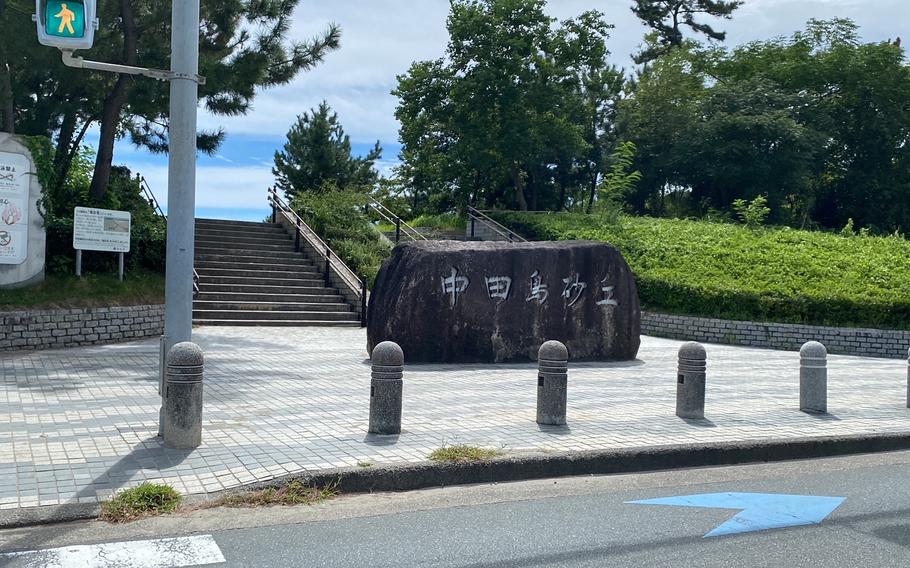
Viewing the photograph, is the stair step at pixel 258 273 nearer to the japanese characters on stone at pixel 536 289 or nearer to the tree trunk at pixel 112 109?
the tree trunk at pixel 112 109

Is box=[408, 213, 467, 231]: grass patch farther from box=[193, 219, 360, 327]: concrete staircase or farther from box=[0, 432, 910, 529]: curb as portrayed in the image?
box=[0, 432, 910, 529]: curb

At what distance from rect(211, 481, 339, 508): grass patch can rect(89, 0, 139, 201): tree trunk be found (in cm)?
1253

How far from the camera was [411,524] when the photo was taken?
5.59 m

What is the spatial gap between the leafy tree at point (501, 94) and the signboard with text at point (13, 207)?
16074 mm

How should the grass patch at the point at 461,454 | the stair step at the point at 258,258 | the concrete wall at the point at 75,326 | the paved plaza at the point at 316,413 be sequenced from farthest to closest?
the stair step at the point at 258,258, the concrete wall at the point at 75,326, the grass patch at the point at 461,454, the paved plaza at the point at 316,413

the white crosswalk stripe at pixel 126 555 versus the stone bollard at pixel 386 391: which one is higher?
the stone bollard at pixel 386 391

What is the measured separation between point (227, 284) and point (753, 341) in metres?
12.9

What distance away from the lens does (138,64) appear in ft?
52.4

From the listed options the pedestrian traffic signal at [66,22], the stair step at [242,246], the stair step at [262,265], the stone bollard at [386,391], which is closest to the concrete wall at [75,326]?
the stair step at [262,265]

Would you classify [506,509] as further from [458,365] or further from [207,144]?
[207,144]

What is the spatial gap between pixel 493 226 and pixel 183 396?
70.0 ft

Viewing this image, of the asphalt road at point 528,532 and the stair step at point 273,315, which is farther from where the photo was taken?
the stair step at point 273,315

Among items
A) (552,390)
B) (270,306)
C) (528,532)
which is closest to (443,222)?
(270,306)

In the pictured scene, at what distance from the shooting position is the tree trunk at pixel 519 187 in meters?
30.8
